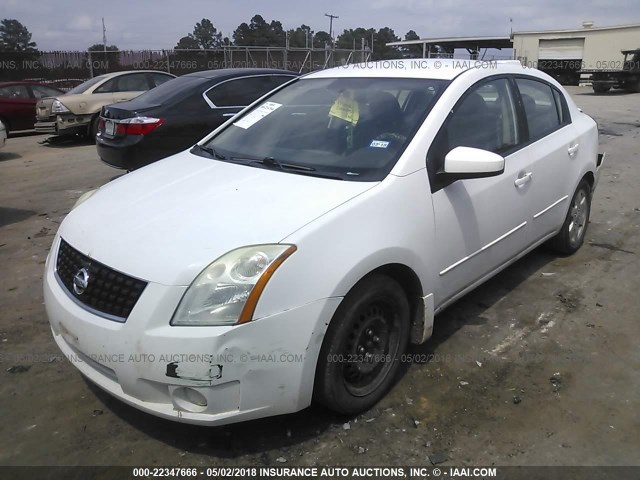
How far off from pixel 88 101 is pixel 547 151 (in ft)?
32.8

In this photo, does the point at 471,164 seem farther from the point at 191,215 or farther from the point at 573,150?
the point at 573,150

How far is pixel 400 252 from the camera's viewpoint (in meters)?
2.65

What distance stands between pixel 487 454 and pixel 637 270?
2887 mm

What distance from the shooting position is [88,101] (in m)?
11.2

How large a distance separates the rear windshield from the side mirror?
4.94 metres

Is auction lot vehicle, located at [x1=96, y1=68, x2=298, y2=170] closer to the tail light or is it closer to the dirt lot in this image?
the tail light

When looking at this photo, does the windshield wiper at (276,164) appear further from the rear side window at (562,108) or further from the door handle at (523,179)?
the rear side window at (562,108)

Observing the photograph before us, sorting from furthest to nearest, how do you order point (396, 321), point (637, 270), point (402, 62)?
point (637, 270), point (402, 62), point (396, 321)

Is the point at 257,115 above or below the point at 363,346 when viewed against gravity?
above

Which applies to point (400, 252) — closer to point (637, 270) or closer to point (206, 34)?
point (637, 270)

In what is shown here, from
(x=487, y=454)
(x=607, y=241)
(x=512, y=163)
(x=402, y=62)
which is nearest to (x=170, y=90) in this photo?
(x=402, y=62)

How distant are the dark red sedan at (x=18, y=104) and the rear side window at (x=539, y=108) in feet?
42.8

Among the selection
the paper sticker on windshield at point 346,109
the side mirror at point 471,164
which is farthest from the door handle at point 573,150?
the paper sticker on windshield at point 346,109

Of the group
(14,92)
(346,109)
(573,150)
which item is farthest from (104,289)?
(14,92)
